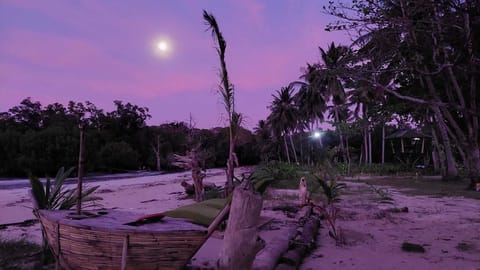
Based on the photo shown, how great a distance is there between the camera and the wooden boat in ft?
12.4

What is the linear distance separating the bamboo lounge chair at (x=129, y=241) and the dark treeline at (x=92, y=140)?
88.4 ft

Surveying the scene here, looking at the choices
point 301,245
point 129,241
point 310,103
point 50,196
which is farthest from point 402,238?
point 310,103

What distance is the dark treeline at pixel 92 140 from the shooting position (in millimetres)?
40375

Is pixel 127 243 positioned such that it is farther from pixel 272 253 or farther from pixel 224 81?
pixel 224 81

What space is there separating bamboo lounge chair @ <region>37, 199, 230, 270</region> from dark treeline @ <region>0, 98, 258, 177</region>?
2693 centimetres

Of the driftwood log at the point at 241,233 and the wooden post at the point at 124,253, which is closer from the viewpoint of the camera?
the driftwood log at the point at 241,233

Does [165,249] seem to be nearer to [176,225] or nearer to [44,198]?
[176,225]

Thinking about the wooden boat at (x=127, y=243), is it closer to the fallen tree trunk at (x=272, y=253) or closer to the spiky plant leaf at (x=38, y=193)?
the fallen tree trunk at (x=272, y=253)

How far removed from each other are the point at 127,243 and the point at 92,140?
4502 centimetres

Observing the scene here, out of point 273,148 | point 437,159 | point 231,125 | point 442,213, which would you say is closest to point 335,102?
point 437,159

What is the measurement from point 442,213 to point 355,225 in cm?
301

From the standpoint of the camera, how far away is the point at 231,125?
25.7ft

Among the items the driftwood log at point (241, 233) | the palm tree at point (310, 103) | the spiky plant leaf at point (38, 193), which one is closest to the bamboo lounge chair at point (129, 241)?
the driftwood log at point (241, 233)

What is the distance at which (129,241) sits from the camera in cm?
378
